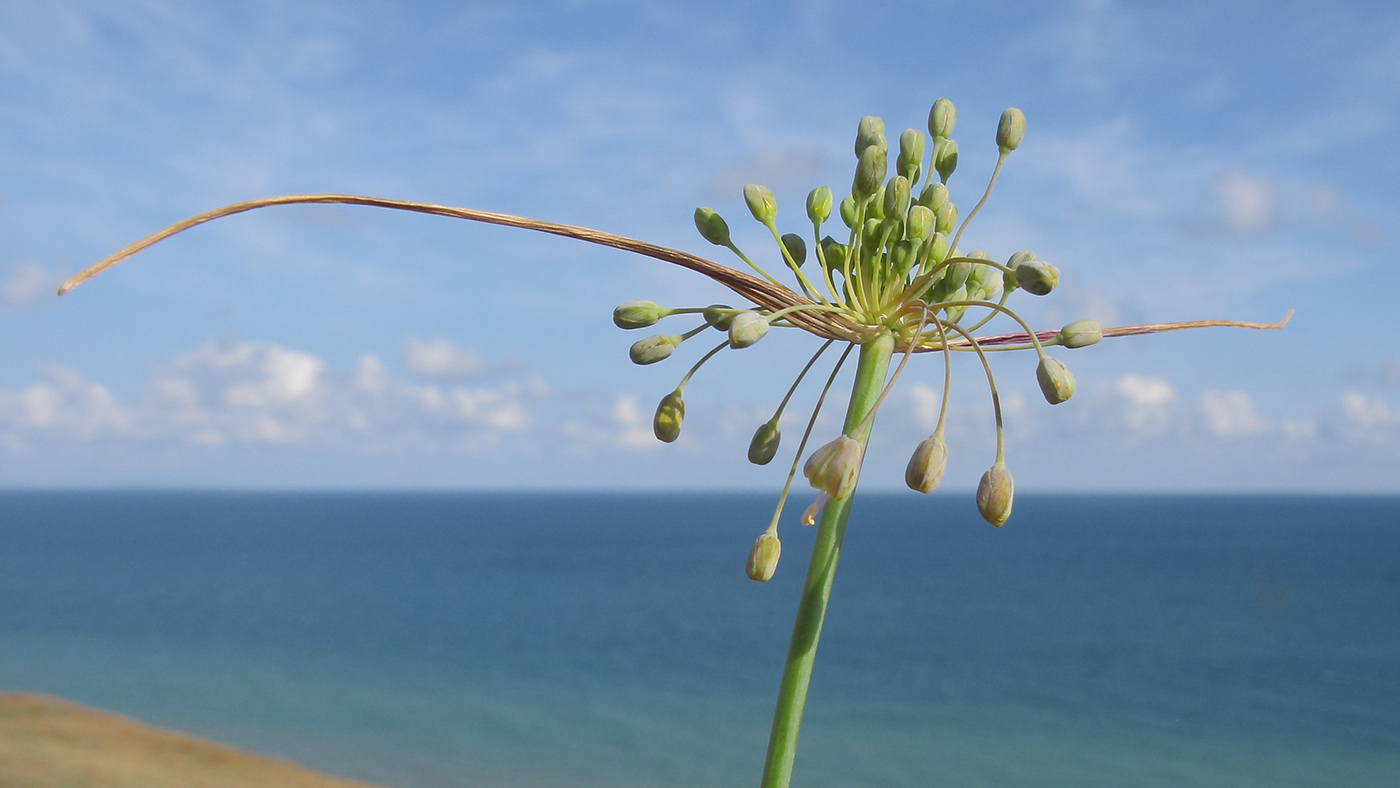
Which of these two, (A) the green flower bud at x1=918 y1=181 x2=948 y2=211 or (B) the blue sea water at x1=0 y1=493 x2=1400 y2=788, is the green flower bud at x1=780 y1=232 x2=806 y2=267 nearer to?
(A) the green flower bud at x1=918 y1=181 x2=948 y2=211

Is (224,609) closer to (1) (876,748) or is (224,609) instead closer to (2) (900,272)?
(1) (876,748)

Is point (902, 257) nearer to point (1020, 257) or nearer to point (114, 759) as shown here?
point (1020, 257)

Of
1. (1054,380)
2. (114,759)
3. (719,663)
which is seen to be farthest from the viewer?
(719,663)

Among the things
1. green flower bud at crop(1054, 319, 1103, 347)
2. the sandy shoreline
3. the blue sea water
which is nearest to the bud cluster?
green flower bud at crop(1054, 319, 1103, 347)

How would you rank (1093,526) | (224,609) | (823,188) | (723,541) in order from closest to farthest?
1. (823,188)
2. (224,609)
3. (723,541)
4. (1093,526)

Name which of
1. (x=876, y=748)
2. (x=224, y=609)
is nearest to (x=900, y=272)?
(x=876, y=748)

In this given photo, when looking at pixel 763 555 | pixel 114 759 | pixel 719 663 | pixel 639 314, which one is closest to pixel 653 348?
pixel 639 314
